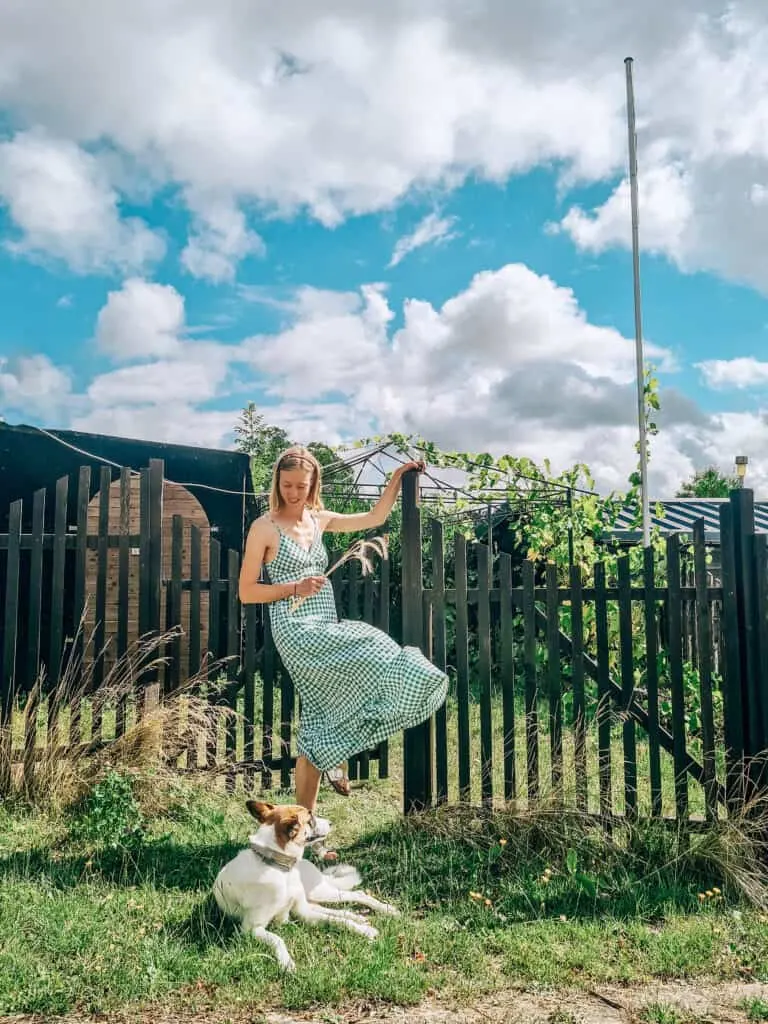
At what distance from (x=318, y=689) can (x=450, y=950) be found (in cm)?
→ 147

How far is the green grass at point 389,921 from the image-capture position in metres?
2.96

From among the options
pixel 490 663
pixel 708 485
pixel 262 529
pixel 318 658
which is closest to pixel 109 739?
pixel 318 658

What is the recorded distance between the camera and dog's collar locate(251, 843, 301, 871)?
332cm

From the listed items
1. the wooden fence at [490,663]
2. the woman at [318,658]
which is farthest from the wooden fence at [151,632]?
the woman at [318,658]

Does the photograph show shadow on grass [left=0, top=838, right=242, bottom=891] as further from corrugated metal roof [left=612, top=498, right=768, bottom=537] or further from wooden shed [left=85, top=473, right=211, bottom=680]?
corrugated metal roof [left=612, top=498, right=768, bottom=537]

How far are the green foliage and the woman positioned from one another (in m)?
0.91

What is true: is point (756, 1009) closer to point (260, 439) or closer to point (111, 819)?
point (111, 819)

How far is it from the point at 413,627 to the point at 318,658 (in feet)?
2.68

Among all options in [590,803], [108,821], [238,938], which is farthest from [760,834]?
[108,821]

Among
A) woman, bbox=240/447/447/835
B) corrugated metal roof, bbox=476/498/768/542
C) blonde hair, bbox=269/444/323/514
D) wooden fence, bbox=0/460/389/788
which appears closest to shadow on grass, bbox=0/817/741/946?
woman, bbox=240/447/447/835

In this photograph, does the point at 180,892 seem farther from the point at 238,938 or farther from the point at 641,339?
the point at 641,339

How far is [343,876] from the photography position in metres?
3.85

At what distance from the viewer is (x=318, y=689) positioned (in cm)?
432

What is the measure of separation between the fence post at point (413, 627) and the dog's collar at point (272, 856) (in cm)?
148
